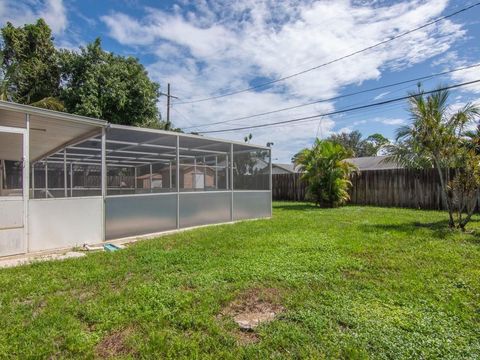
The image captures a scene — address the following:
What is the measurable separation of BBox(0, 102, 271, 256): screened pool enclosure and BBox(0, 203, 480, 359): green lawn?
3.93 ft

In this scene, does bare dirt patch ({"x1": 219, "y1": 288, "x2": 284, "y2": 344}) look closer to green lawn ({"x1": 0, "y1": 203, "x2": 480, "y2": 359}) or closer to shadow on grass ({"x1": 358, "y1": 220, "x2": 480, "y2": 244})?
green lawn ({"x1": 0, "y1": 203, "x2": 480, "y2": 359})

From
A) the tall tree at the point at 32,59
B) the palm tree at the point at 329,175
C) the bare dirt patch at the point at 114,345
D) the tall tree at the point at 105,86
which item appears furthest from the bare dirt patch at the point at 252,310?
the tall tree at the point at 32,59

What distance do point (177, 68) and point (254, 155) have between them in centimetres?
675

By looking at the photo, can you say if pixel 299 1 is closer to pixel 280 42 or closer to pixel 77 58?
pixel 280 42

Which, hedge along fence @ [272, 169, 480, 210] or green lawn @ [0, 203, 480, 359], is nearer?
green lawn @ [0, 203, 480, 359]

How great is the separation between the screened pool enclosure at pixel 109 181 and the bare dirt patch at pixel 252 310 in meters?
4.13

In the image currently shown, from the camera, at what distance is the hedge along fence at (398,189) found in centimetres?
1091

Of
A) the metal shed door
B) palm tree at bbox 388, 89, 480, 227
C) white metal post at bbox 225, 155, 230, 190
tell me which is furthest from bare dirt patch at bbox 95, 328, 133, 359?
palm tree at bbox 388, 89, 480, 227

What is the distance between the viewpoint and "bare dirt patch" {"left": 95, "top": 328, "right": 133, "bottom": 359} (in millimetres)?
2231

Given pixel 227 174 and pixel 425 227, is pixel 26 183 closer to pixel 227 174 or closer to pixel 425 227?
pixel 227 174

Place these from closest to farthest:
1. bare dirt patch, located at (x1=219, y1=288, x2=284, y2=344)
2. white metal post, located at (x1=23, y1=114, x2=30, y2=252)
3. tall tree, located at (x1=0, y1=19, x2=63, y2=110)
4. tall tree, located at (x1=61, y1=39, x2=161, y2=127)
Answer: bare dirt patch, located at (x1=219, y1=288, x2=284, y2=344) < white metal post, located at (x1=23, y1=114, x2=30, y2=252) < tall tree, located at (x1=61, y1=39, x2=161, y2=127) < tall tree, located at (x1=0, y1=19, x2=63, y2=110)

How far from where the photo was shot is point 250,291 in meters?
3.34

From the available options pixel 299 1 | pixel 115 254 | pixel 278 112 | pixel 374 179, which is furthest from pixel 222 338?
pixel 278 112

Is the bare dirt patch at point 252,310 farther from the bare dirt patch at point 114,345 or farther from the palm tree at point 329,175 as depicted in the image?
the palm tree at point 329,175
